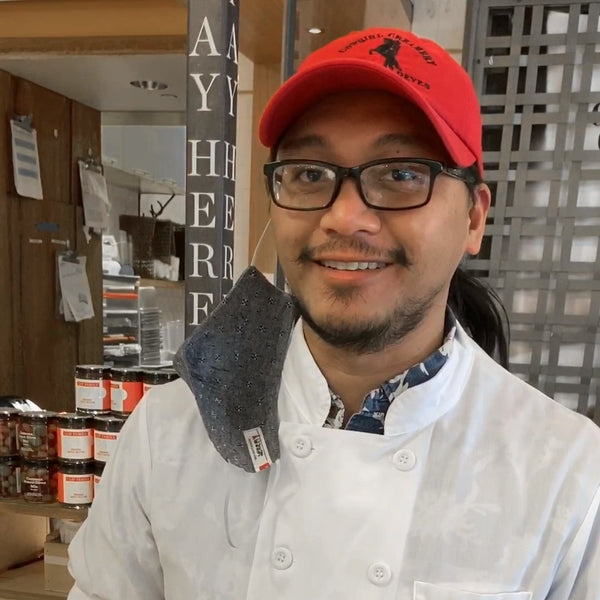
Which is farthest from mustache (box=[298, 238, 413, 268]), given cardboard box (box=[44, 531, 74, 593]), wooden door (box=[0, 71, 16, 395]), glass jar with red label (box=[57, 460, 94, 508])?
wooden door (box=[0, 71, 16, 395])

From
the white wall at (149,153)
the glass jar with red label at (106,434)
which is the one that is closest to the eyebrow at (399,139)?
the glass jar with red label at (106,434)

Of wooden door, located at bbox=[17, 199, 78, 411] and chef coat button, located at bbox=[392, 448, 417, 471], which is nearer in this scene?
chef coat button, located at bbox=[392, 448, 417, 471]

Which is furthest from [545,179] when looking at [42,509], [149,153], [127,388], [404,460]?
[149,153]

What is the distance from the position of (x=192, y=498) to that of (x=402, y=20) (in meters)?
1.20

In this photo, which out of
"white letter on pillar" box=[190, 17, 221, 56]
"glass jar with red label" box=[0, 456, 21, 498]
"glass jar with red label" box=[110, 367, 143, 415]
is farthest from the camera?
"glass jar with red label" box=[0, 456, 21, 498]

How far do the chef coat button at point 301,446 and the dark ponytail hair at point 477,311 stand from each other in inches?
16.1

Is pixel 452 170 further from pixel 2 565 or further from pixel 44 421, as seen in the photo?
pixel 2 565

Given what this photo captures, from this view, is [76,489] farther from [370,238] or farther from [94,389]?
[370,238]

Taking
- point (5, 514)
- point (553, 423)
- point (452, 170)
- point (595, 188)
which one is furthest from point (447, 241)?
point (5, 514)

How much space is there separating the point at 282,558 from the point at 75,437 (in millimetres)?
753

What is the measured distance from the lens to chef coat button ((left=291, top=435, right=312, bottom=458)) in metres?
0.67

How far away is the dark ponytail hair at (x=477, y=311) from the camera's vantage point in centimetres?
97

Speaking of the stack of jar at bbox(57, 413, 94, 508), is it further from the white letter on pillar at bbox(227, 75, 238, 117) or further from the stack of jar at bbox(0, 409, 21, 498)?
the white letter on pillar at bbox(227, 75, 238, 117)

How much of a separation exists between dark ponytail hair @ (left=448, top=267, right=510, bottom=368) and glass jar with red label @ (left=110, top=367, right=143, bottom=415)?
0.67 m
